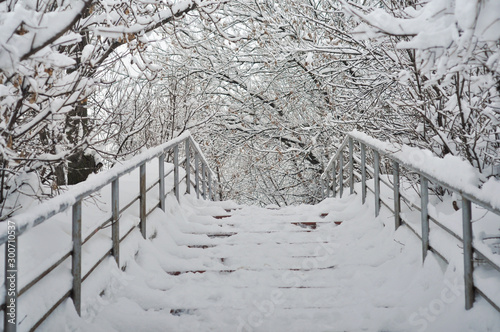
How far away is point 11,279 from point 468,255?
2.44 metres

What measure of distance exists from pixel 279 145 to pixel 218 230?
7.64 metres

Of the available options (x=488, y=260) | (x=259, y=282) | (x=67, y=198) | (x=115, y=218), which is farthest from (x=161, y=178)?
(x=488, y=260)

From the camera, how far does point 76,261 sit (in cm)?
282

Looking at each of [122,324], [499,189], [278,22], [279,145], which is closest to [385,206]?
[499,189]

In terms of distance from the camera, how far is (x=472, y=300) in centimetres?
271

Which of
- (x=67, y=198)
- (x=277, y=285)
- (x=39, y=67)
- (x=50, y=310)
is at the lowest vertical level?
(x=277, y=285)

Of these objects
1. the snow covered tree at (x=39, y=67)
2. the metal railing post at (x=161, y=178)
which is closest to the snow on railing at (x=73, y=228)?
the snow covered tree at (x=39, y=67)

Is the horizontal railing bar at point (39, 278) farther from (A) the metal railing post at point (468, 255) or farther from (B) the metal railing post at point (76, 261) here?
(A) the metal railing post at point (468, 255)

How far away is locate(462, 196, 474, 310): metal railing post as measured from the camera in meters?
2.71

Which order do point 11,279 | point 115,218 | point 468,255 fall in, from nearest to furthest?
point 11,279
point 468,255
point 115,218

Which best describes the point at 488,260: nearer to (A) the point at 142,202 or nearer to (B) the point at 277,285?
(B) the point at 277,285

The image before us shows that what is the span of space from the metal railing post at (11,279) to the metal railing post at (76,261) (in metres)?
0.59

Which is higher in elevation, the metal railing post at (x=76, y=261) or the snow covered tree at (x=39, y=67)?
the snow covered tree at (x=39, y=67)

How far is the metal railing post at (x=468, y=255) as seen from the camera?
2713mm
